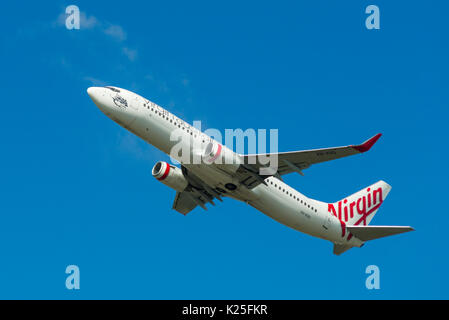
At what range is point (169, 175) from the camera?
5128 cm

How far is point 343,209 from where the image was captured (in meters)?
55.5

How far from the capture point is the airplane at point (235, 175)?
150 ft

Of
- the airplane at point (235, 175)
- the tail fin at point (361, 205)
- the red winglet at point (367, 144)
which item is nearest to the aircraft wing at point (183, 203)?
the airplane at point (235, 175)

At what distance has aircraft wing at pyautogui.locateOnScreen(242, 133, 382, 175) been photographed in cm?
4449

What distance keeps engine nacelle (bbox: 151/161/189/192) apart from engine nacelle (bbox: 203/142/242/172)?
561 centimetres

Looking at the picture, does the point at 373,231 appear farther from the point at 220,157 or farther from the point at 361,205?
the point at 220,157

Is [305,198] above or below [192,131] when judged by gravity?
below

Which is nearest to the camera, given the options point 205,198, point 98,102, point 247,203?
point 98,102

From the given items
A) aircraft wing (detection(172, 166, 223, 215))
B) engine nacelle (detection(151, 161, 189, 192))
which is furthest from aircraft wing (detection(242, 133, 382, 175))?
engine nacelle (detection(151, 161, 189, 192))

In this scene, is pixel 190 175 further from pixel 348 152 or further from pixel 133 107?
pixel 348 152

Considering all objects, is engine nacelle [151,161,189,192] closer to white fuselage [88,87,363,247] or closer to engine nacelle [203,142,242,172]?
white fuselage [88,87,363,247]

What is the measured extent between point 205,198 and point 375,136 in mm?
16875

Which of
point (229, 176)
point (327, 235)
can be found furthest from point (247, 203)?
point (327, 235)

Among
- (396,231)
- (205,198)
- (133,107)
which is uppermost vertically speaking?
(133,107)
